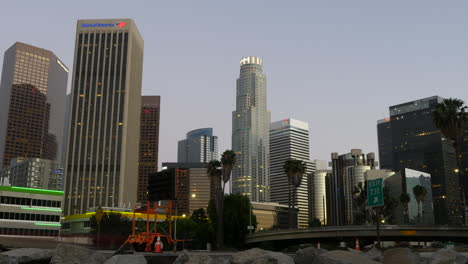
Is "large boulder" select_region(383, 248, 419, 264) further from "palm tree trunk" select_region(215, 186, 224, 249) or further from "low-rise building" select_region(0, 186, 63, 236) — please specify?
"low-rise building" select_region(0, 186, 63, 236)

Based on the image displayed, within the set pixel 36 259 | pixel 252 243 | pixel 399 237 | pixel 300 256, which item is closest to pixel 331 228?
pixel 399 237

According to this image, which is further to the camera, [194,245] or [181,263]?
[194,245]

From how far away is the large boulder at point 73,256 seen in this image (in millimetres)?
20844

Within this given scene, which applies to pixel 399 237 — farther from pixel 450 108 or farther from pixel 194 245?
pixel 194 245

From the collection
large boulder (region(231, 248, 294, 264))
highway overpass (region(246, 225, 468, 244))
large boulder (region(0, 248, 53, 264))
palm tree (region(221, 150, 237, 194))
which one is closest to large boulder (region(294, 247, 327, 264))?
large boulder (region(231, 248, 294, 264))

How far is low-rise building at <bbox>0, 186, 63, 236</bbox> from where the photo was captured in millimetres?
103525

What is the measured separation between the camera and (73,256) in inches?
832

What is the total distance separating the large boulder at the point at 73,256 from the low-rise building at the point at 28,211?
3590 inches

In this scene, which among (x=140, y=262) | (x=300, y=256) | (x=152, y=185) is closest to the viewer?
(x=140, y=262)

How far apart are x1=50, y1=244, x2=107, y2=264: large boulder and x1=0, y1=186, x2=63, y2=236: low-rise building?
9118cm

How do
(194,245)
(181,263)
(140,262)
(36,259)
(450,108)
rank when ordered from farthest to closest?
(194,245) → (450,108) → (36,259) → (181,263) → (140,262)

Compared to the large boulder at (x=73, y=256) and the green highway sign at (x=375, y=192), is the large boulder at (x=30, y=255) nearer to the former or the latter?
the large boulder at (x=73, y=256)

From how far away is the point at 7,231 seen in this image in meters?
→ 102

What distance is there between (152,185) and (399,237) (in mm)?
57286
